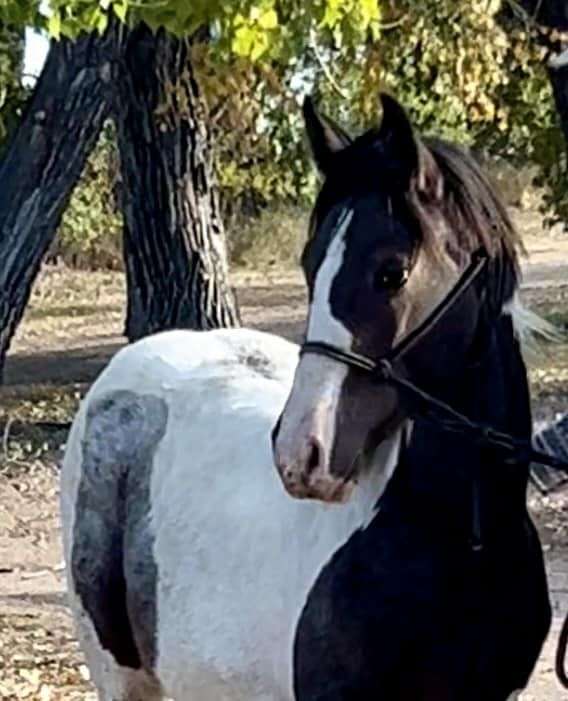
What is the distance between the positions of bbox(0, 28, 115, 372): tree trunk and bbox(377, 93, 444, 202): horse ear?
4734mm

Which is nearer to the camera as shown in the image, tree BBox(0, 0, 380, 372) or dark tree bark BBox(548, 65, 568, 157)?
dark tree bark BBox(548, 65, 568, 157)

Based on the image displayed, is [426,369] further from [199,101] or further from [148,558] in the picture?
[199,101]

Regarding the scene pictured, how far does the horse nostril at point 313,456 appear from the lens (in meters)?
3.54

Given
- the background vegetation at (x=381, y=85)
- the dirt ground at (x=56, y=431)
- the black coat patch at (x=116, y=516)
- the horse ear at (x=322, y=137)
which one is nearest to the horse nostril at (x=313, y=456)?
the horse ear at (x=322, y=137)

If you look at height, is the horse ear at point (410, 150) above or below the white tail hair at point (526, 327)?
above

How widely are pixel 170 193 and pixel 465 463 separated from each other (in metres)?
6.73

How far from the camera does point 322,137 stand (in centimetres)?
396

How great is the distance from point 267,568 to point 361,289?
0.95 m

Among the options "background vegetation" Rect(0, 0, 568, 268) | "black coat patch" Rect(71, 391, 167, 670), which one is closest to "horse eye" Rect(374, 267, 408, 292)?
"black coat patch" Rect(71, 391, 167, 670)

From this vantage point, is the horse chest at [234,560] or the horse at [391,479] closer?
the horse at [391,479]

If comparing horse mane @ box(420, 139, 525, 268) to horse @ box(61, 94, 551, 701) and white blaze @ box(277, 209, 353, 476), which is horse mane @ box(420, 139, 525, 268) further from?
white blaze @ box(277, 209, 353, 476)

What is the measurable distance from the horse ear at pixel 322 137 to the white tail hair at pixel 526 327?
0.51m

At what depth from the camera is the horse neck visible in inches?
151

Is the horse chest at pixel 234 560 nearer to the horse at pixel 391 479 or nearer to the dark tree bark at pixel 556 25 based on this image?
the horse at pixel 391 479
